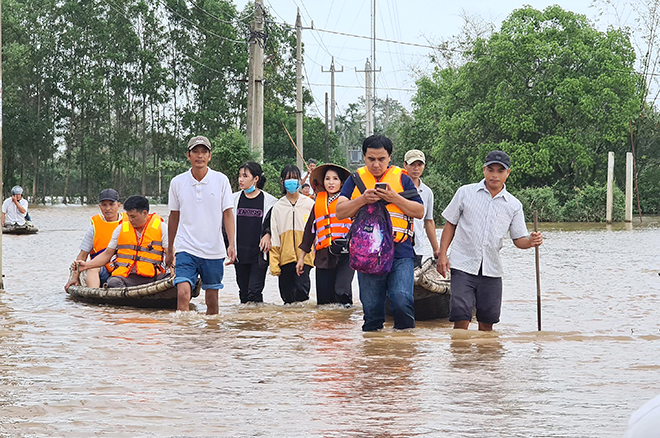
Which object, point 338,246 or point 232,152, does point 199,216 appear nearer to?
point 338,246

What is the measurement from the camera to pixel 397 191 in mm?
8000

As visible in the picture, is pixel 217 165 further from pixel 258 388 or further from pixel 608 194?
pixel 258 388

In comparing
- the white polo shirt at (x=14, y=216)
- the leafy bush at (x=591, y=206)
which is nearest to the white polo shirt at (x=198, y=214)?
the white polo shirt at (x=14, y=216)

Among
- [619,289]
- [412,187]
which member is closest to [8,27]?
[619,289]

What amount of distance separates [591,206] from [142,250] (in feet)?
111

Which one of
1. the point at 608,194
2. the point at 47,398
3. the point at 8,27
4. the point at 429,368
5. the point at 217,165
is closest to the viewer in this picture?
the point at 47,398

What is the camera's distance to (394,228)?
7.97 metres

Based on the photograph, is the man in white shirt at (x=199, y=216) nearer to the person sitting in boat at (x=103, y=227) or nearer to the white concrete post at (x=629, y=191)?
the person sitting in boat at (x=103, y=227)

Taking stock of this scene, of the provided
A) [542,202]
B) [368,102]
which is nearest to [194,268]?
[542,202]

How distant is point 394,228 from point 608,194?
33962mm

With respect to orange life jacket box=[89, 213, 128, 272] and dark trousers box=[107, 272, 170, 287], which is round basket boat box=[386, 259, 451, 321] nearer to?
dark trousers box=[107, 272, 170, 287]

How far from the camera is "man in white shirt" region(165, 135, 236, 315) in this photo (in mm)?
9445

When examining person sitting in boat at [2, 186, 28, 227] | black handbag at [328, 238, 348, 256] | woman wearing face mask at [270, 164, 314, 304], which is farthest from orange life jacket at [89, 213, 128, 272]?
person sitting in boat at [2, 186, 28, 227]

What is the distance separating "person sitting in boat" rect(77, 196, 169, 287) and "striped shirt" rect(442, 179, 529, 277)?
14.0 ft
